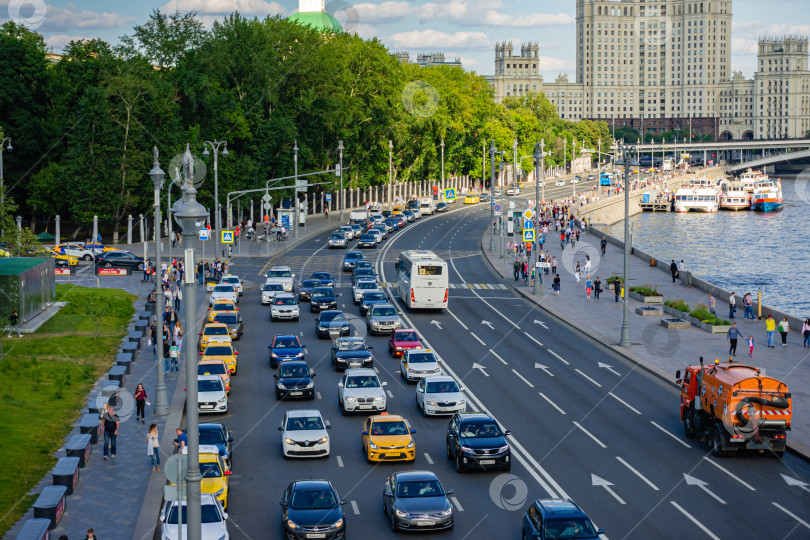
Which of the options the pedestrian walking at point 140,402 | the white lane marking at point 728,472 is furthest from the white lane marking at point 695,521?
the pedestrian walking at point 140,402

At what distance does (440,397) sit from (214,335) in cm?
1333

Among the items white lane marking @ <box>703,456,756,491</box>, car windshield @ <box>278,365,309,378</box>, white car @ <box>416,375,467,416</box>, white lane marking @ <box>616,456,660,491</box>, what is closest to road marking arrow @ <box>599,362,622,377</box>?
white car @ <box>416,375,467,416</box>

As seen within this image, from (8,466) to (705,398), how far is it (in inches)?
763

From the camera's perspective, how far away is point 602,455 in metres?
28.6

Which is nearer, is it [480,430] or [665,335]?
[480,430]

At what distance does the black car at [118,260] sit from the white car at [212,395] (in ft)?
124

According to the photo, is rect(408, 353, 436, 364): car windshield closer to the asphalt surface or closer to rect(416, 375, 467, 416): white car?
the asphalt surface

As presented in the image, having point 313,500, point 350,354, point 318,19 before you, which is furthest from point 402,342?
point 318,19

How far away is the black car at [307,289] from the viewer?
58.1m

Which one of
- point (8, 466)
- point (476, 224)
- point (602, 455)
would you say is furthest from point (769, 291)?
point (8, 466)

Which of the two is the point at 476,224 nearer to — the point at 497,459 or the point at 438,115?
the point at 438,115

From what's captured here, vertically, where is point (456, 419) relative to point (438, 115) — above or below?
below

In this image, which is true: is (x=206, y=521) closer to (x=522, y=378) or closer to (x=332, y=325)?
(x=522, y=378)

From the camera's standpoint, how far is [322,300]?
178ft
